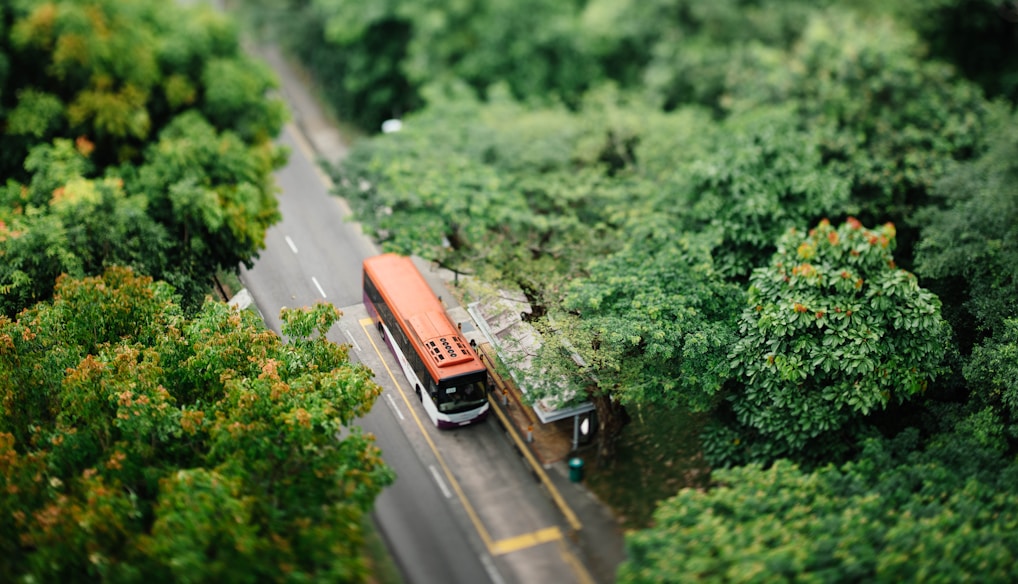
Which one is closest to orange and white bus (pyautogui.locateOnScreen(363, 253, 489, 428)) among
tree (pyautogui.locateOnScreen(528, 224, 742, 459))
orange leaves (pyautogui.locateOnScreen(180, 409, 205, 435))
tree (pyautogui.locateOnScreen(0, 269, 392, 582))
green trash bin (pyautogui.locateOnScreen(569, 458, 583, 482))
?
tree (pyautogui.locateOnScreen(528, 224, 742, 459))

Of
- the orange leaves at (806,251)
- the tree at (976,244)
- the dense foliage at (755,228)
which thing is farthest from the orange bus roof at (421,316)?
the tree at (976,244)

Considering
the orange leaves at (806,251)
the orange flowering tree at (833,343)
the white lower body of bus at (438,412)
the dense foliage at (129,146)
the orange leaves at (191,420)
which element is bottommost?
the orange flowering tree at (833,343)

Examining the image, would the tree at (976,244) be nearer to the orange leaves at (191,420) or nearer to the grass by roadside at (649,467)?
the grass by roadside at (649,467)

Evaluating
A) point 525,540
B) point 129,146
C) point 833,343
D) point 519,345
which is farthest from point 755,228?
point 129,146

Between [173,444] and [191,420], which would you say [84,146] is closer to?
[173,444]

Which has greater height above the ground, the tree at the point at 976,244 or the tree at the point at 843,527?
the tree at the point at 976,244

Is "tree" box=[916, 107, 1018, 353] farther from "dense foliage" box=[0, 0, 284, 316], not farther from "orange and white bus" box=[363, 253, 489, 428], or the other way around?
"dense foliage" box=[0, 0, 284, 316]

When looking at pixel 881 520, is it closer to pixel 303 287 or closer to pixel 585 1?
pixel 303 287
